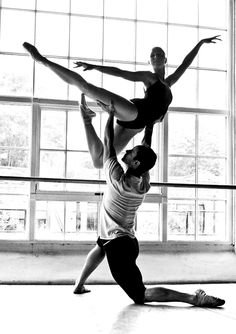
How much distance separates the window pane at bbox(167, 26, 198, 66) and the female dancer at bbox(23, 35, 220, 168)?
2177 mm

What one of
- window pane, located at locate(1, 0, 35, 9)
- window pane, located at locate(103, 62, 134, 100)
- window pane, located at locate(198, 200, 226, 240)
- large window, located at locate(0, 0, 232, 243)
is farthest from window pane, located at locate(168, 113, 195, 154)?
window pane, located at locate(1, 0, 35, 9)

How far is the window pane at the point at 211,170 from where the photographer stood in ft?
15.9

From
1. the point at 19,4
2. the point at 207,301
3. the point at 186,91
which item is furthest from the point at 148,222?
the point at 19,4

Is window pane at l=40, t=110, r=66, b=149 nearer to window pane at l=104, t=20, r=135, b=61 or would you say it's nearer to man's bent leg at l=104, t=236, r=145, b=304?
window pane at l=104, t=20, r=135, b=61

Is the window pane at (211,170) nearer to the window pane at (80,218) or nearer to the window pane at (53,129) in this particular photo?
the window pane at (80,218)

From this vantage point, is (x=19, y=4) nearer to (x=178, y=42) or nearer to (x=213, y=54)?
(x=178, y=42)

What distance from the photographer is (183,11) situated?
4965 mm

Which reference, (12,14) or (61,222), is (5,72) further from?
(61,222)

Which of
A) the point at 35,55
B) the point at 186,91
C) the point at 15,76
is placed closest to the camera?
the point at 35,55

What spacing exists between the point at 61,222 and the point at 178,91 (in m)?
2.00

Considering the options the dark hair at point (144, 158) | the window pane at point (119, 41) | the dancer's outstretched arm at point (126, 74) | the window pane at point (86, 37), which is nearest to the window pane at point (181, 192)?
the window pane at point (119, 41)

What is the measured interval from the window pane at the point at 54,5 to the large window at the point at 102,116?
11mm

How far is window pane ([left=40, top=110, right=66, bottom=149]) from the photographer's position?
449 cm

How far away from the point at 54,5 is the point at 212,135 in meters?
2.32
